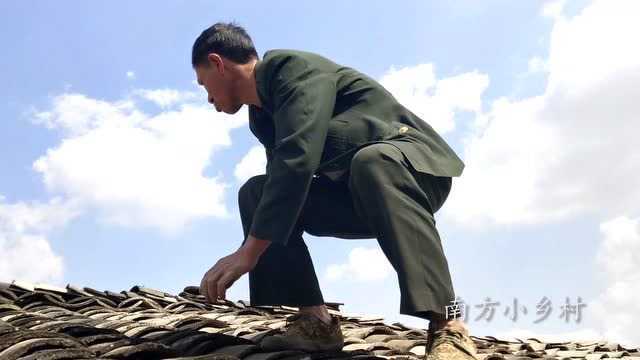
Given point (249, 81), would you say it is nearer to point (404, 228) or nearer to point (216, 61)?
point (216, 61)

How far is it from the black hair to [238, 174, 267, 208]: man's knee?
59 centimetres

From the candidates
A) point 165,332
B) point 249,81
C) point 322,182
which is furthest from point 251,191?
point 165,332

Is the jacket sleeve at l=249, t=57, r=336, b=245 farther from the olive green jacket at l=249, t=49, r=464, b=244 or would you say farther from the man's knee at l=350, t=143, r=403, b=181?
the man's knee at l=350, t=143, r=403, b=181

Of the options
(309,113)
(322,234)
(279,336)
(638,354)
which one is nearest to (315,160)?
(309,113)

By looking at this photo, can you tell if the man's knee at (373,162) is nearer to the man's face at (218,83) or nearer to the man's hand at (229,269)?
the man's hand at (229,269)

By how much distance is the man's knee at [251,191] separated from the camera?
12.8 ft

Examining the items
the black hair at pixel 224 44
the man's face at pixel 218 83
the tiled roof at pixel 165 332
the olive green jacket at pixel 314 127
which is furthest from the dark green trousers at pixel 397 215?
the black hair at pixel 224 44

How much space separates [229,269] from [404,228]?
0.75m

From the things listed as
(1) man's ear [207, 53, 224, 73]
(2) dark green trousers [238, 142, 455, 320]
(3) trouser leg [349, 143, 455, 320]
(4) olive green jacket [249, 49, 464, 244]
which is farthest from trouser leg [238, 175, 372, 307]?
(1) man's ear [207, 53, 224, 73]

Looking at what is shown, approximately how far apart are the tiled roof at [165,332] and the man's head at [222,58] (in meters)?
1.12

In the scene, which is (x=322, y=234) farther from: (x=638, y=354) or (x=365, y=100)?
(x=638, y=354)

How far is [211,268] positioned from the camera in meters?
3.39

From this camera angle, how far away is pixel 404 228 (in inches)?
131

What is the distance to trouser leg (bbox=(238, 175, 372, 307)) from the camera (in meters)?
3.83
